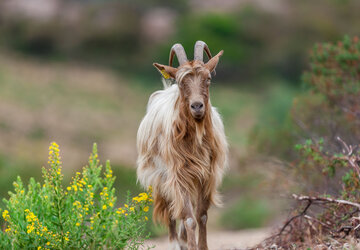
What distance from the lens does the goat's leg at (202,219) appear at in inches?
375

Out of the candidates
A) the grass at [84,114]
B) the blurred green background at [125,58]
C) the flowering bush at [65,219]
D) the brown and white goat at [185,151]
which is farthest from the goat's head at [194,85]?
the blurred green background at [125,58]

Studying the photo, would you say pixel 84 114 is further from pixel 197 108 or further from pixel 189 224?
pixel 197 108

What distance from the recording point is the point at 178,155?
9.19 m

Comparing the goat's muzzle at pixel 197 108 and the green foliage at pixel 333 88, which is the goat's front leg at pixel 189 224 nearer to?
the goat's muzzle at pixel 197 108

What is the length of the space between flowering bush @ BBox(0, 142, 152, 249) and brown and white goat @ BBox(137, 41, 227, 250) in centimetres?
63

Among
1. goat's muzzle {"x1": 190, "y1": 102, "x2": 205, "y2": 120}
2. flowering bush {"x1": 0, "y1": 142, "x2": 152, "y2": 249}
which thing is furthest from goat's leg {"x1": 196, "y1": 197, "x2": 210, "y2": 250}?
goat's muzzle {"x1": 190, "y1": 102, "x2": 205, "y2": 120}

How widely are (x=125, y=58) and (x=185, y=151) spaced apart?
4530 cm

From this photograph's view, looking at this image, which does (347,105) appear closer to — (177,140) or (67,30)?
(177,140)

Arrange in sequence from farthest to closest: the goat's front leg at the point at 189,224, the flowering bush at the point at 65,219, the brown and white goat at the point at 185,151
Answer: the goat's front leg at the point at 189,224 → the brown and white goat at the point at 185,151 → the flowering bush at the point at 65,219

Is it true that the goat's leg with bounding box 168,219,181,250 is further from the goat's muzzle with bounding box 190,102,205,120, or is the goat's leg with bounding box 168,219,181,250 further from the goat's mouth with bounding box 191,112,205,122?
the goat's muzzle with bounding box 190,102,205,120

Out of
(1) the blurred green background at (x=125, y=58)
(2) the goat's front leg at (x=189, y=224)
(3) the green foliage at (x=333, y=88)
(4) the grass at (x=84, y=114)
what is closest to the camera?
(2) the goat's front leg at (x=189, y=224)

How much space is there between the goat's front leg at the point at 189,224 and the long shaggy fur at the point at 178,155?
0.26 feet

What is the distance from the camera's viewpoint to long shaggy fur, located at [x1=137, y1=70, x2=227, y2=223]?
913 centimetres

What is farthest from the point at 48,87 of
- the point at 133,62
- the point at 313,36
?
the point at 313,36
